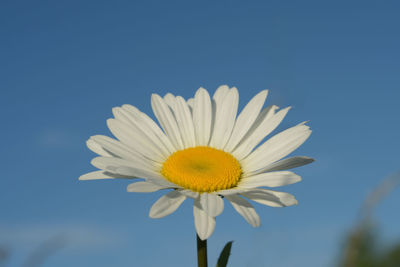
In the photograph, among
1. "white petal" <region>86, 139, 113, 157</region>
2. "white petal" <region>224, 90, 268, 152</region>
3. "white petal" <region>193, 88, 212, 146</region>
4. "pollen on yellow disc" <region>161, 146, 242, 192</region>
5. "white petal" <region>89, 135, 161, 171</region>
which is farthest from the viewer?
"white petal" <region>193, 88, 212, 146</region>

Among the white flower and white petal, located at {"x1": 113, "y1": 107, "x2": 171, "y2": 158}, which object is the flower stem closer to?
the white flower

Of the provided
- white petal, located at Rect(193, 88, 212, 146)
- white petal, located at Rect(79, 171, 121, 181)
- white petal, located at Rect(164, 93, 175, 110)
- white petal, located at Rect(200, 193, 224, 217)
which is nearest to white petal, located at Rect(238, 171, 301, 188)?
white petal, located at Rect(200, 193, 224, 217)

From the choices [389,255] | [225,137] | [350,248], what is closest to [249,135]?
[225,137]

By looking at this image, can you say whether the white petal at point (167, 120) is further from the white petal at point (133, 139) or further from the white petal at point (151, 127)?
the white petal at point (133, 139)

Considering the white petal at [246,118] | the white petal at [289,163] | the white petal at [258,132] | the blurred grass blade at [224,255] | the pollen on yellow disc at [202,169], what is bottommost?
the blurred grass blade at [224,255]

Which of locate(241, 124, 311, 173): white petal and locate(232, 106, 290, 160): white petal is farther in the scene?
locate(232, 106, 290, 160): white petal

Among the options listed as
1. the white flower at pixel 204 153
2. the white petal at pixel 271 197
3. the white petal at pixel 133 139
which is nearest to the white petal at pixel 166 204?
the white flower at pixel 204 153

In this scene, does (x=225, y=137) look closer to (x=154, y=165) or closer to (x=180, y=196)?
(x=154, y=165)
